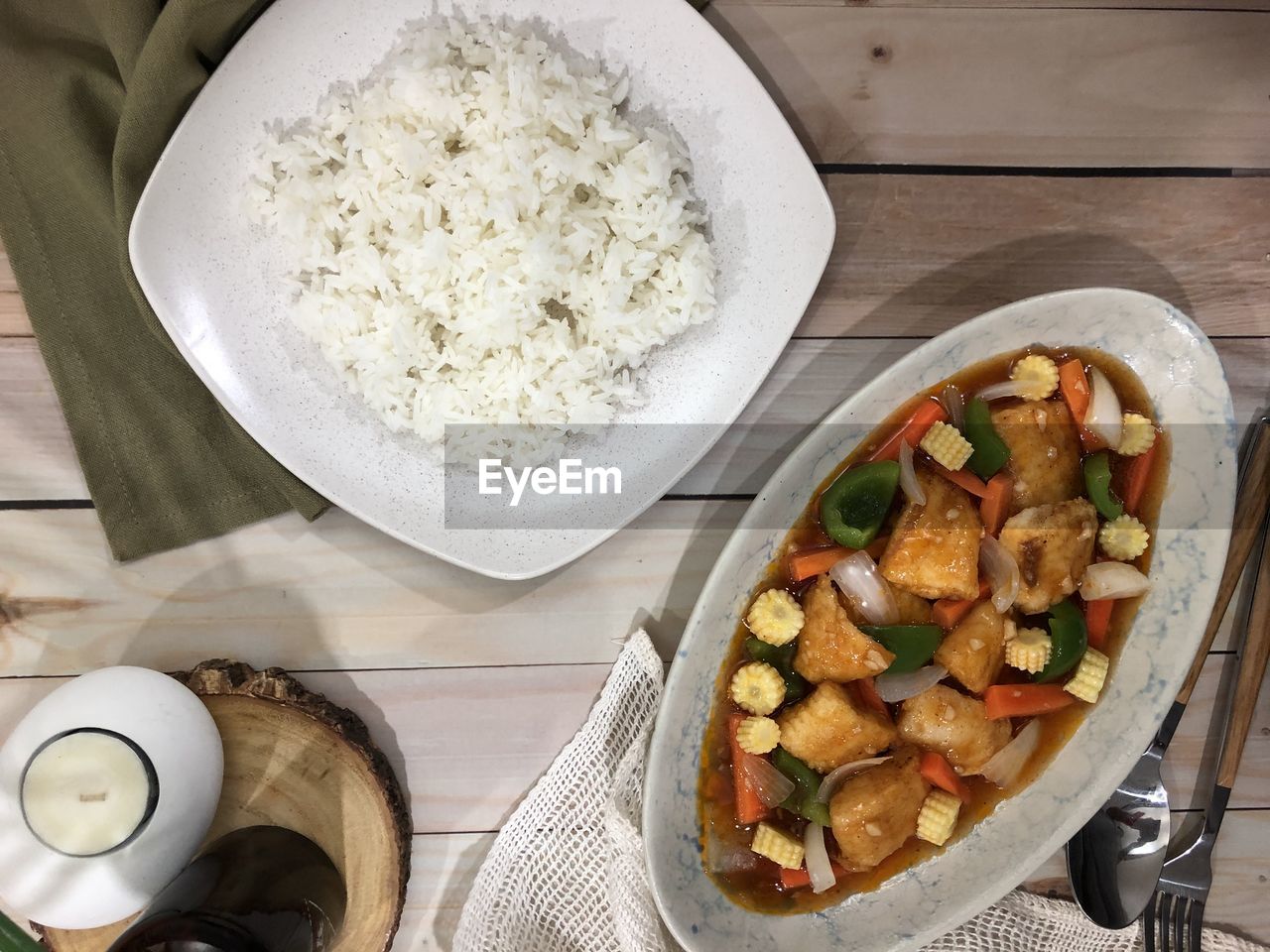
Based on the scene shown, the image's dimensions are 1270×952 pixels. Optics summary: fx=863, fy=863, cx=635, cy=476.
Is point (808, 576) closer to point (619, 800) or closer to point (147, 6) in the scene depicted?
point (619, 800)

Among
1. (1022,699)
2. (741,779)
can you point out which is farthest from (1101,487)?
(741,779)

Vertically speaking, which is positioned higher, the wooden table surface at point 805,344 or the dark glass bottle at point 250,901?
the wooden table surface at point 805,344

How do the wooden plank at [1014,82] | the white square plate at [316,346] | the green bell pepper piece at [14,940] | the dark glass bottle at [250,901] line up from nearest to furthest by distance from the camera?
1. the green bell pepper piece at [14,940]
2. the dark glass bottle at [250,901]
3. the white square plate at [316,346]
4. the wooden plank at [1014,82]

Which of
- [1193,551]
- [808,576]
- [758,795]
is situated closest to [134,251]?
[808,576]

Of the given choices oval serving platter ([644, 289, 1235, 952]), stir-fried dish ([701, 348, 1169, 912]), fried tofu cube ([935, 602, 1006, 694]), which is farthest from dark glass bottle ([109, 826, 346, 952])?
fried tofu cube ([935, 602, 1006, 694])

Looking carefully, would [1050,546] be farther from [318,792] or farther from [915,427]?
[318,792]

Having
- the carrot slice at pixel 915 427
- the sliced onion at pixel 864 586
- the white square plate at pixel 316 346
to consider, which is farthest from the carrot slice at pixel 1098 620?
the white square plate at pixel 316 346

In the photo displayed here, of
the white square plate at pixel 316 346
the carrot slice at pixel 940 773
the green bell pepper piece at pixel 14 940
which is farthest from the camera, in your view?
the carrot slice at pixel 940 773

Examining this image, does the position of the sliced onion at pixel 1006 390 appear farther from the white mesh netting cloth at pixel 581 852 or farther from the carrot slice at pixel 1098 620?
the white mesh netting cloth at pixel 581 852
